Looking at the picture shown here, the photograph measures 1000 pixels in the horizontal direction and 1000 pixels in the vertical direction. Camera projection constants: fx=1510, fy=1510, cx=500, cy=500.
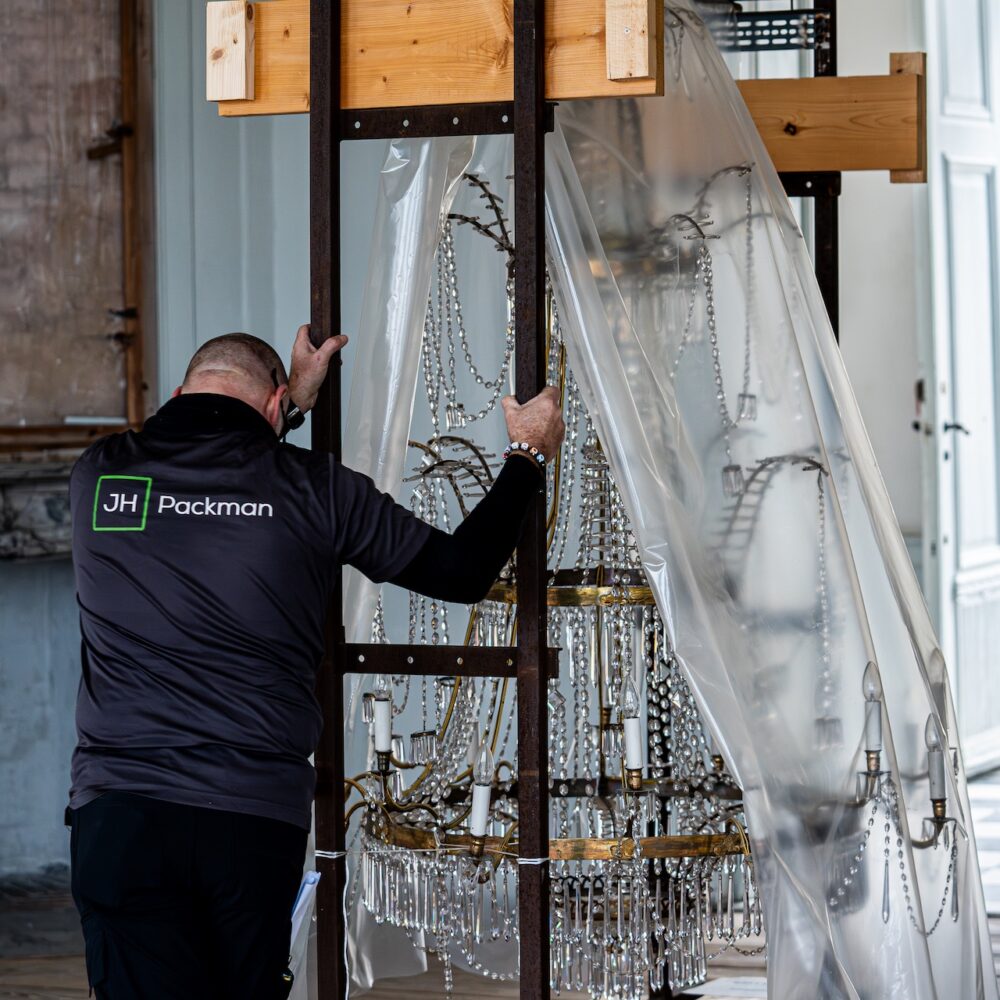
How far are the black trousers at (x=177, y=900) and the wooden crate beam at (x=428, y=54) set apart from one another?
3.20 ft

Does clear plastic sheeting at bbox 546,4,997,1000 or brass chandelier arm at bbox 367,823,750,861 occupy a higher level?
clear plastic sheeting at bbox 546,4,997,1000

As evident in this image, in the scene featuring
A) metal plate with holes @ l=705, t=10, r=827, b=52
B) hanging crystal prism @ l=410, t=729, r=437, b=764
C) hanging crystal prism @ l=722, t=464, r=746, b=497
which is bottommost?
hanging crystal prism @ l=410, t=729, r=437, b=764

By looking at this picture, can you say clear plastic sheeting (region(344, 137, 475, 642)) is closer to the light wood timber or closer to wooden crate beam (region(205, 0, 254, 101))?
wooden crate beam (region(205, 0, 254, 101))

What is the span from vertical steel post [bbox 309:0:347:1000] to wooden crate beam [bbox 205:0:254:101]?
0.10 m

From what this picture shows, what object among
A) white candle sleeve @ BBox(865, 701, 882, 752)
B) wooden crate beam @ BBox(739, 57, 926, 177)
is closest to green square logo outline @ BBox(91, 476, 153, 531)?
white candle sleeve @ BBox(865, 701, 882, 752)

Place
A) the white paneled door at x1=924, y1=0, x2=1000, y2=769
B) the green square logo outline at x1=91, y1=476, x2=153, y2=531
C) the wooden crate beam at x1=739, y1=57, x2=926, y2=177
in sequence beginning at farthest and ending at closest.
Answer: the white paneled door at x1=924, y1=0, x2=1000, y2=769 → the wooden crate beam at x1=739, y1=57, x2=926, y2=177 → the green square logo outline at x1=91, y1=476, x2=153, y2=531

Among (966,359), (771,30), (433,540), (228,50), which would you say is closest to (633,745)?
(433,540)

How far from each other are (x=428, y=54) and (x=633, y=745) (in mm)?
1041

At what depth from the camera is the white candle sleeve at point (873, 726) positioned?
2.16 meters

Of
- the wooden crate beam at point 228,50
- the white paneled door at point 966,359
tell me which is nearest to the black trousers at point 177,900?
the wooden crate beam at point 228,50

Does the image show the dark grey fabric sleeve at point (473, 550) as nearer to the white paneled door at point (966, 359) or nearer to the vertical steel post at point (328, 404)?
the vertical steel post at point (328, 404)

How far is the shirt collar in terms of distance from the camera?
192cm

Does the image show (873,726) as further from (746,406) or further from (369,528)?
(369,528)

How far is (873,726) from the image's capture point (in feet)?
7.09
